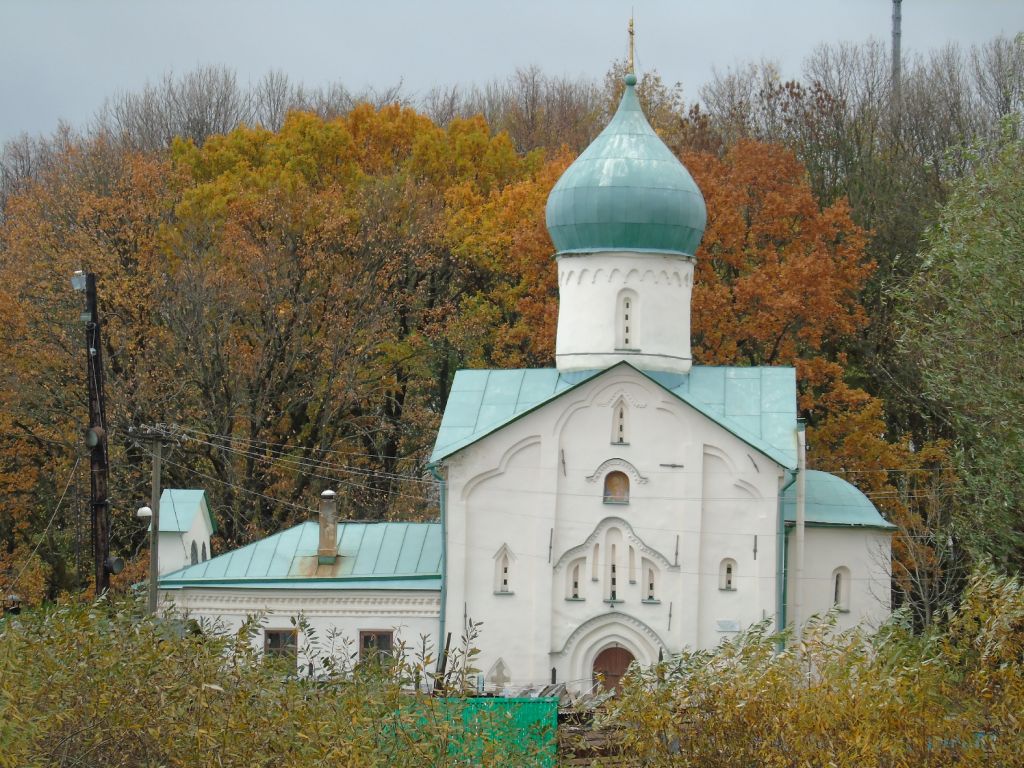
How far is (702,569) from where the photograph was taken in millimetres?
21094

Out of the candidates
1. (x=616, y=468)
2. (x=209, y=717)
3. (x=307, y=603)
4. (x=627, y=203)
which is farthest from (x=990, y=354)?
(x=209, y=717)

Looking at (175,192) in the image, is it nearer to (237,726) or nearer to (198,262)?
(198,262)

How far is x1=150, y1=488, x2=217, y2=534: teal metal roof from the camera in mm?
23469

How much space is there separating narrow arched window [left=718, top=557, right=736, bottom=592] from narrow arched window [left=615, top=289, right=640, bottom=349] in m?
2.96

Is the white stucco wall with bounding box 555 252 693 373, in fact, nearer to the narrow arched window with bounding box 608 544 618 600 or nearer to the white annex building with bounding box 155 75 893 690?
the white annex building with bounding box 155 75 893 690

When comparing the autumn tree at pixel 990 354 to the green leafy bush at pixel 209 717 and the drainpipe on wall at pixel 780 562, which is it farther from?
the green leafy bush at pixel 209 717

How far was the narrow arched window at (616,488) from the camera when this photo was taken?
840 inches

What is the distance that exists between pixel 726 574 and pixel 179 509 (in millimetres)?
7331

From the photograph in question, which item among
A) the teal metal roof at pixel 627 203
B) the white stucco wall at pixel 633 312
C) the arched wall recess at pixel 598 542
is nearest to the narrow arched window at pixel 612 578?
the arched wall recess at pixel 598 542

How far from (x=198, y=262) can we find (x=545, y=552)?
9496mm

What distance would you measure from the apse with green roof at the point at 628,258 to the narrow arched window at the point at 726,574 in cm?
266

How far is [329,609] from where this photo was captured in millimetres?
22078

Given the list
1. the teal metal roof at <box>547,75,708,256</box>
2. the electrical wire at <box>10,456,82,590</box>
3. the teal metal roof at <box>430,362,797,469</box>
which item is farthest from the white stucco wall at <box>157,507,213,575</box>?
the teal metal roof at <box>547,75,708,256</box>

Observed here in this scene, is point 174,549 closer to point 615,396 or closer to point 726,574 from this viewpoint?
point 615,396
